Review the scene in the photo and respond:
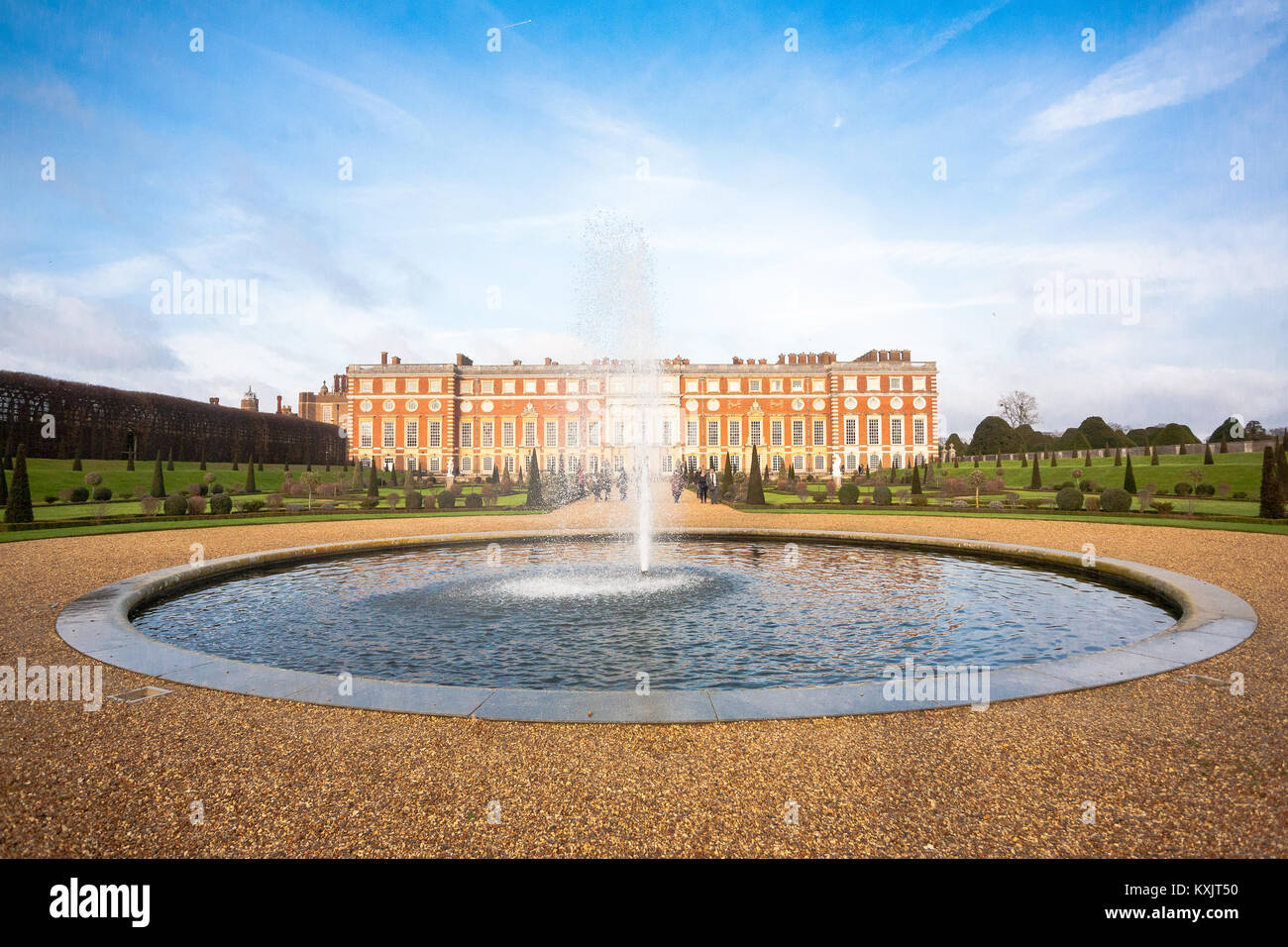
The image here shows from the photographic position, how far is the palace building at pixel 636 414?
2272 inches

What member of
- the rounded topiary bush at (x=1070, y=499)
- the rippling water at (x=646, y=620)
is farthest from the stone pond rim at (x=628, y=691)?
the rounded topiary bush at (x=1070, y=499)

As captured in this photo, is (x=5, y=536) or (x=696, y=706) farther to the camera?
(x=5, y=536)

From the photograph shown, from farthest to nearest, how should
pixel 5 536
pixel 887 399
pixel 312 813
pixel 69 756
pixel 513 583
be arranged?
pixel 887 399, pixel 5 536, pixel 513 583, pixel 69 756, pixel 312 813

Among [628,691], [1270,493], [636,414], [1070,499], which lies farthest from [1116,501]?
[636,414]

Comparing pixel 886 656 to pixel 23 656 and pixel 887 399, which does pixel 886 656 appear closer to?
pixel 23 656

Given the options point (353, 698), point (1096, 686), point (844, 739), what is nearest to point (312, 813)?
point (353, 698)

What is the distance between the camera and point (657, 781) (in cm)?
351

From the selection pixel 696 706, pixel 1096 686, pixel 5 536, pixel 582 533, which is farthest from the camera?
pixel 582 533

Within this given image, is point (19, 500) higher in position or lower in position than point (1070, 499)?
higher

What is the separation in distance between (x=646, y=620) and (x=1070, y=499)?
18887 millimetres

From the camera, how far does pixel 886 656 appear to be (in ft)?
20.1

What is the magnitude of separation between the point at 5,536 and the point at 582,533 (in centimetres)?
1264

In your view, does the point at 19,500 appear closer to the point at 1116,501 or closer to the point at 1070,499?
the point at 1070,499

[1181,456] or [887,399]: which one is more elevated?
[887,399]
